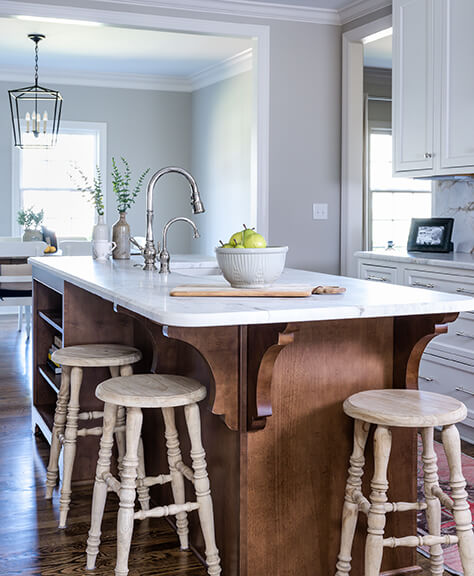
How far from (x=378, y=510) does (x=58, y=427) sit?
1.40 metres

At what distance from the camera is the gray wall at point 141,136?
8289 millimetres

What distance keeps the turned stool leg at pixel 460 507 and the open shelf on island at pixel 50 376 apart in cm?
178

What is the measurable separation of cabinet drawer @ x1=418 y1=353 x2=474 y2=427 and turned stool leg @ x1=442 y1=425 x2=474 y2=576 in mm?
1697

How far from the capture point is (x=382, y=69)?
788 centimetres

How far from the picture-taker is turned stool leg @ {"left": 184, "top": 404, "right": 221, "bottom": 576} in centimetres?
211

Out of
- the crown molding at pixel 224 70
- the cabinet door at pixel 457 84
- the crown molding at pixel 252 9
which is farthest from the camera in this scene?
the crown molding at pixel 224 70

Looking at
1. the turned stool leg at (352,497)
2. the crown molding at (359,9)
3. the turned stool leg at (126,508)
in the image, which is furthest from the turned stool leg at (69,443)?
the crown molding at (359,9)

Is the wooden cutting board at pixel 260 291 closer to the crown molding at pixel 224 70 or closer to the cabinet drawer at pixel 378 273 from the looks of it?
the cabinet drawer at pixel 378 273

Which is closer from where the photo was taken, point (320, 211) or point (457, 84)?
point (457, 84)

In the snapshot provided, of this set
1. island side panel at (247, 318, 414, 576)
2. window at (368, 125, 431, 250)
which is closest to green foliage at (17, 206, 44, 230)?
window at (368, 125, 431, 250)

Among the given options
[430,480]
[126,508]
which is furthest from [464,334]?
[126,508]

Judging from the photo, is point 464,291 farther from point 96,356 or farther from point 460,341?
point 96,356

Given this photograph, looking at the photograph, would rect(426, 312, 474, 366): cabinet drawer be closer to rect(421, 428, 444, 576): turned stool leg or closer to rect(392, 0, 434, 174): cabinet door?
rect(392, 0, 434, 174): cabinet door

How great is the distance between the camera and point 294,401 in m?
2.10
